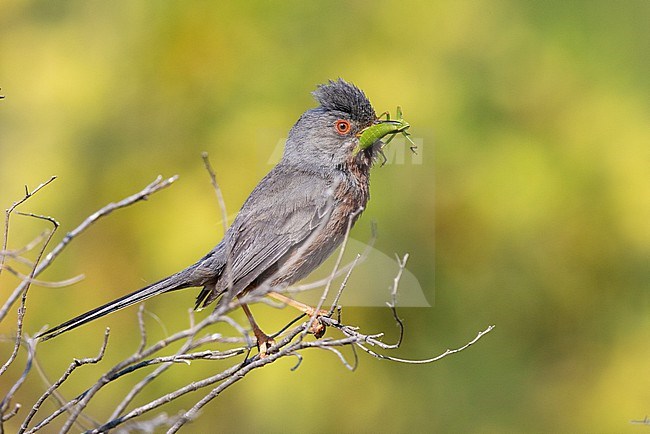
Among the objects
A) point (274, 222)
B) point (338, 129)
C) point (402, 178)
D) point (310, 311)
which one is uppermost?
point (338, 129)

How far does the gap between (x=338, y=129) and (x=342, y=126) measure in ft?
0.09

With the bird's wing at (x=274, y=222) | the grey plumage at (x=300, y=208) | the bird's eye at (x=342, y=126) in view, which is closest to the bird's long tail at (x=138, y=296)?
the grey plumage at (x=300, y=208)

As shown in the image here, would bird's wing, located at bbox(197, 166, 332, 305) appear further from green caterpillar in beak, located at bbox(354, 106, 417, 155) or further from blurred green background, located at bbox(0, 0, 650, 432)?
blurred green background, located at bbox(0, 0, 650, 432)

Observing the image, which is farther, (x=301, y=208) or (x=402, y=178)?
(x=402, y=178)

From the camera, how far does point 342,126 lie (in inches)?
185

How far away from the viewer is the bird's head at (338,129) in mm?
4648

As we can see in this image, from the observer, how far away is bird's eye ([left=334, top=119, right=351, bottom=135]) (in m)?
4.68

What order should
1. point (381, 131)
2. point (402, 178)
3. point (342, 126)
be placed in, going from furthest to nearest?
point (402, 178), point (342, 126), point (381, 131)

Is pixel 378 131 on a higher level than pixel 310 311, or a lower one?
higher

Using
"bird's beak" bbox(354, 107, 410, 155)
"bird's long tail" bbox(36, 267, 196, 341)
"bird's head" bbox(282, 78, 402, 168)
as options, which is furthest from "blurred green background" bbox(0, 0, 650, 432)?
"bird's long tail" bbox(36, 267, 196, 341)

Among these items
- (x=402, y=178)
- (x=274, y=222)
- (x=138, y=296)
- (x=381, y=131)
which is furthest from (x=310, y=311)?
(x=402, y=178)

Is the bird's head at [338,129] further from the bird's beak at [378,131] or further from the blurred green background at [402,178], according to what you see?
the blurred green background at [402,178]

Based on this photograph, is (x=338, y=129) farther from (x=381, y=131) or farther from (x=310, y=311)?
(x=310, y=311)

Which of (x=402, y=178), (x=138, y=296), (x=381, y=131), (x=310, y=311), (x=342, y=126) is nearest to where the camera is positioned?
(x=138, y=296)
